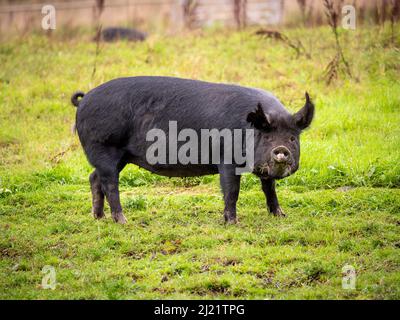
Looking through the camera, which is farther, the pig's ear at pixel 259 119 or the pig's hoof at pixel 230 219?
the pig's hoof at pixel 230 219

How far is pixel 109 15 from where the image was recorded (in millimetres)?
24359

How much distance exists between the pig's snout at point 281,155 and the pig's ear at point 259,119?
25 cm

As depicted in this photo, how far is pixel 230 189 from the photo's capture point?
24.3 ft

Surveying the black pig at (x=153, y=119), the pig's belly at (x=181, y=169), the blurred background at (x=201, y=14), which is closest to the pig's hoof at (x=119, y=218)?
the black pig at (x=153, y=119)

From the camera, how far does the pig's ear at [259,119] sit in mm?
6984

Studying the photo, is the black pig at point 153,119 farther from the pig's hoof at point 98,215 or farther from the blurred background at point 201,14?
the blurred background at point 201,14

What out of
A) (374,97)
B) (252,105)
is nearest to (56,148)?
(252,105)

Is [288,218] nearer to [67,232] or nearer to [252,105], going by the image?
[252,105]

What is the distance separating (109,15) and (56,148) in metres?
14.7

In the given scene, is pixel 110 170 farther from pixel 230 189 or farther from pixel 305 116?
pixel 305 116

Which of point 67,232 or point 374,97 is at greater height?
point 374,97

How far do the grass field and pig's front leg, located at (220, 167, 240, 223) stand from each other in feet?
0.50

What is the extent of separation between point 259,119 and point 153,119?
1.22 meters

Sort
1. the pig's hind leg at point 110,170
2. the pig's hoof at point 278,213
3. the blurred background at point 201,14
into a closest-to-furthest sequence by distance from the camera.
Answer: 1. the pig's hind leg at point 110,170
2. the pig's hoof at point 278,213
3. the blurred background at point 201,14
